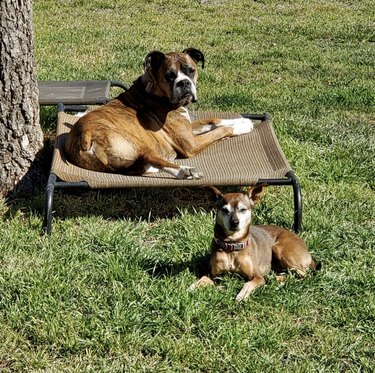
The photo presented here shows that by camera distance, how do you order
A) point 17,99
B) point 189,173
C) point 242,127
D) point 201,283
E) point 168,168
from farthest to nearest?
point 242,127 < point 17,99 < point 168,168 < point 189,173 < point 201,283

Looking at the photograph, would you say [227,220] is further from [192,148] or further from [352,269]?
[192,148]

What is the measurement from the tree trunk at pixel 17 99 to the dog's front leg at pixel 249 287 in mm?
2184

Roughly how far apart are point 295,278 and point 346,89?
4.55 m

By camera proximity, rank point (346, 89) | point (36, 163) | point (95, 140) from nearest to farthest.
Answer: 1. point (95, 140)
2. point (36, 163)
3. point (346, 89)

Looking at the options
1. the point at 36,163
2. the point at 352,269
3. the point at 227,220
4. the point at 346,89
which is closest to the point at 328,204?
the point at 352,269

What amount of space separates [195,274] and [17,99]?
79.1 inches

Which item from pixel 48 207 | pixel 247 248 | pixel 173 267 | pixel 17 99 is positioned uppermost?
pixel 17 99

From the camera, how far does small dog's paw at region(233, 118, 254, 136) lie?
19.7 ft

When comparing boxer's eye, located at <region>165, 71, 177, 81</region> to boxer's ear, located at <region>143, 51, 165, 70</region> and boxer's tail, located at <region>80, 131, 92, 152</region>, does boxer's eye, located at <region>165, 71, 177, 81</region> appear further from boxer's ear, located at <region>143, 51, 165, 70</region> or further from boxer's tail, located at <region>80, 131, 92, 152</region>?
boxer's tail, located at <region>80, 131, 92, 152</region>

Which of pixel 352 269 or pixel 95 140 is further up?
pixel 95 140

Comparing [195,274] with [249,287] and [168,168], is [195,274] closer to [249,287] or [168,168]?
[249,287]

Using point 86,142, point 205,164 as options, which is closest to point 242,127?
point 205,164

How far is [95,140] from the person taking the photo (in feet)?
17.0

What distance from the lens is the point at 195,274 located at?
14.4ft
